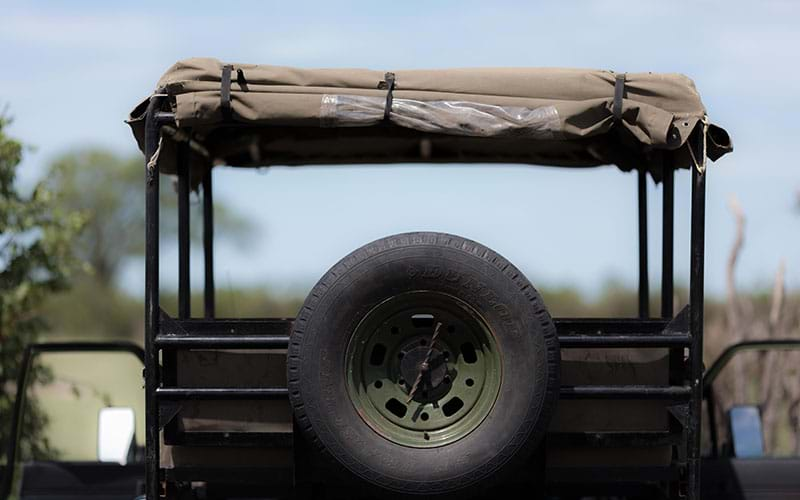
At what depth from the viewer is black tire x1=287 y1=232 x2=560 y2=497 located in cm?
412

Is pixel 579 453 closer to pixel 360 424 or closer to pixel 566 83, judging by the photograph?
pixel 360 424

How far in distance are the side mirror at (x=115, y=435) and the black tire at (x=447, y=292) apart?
6.21ft

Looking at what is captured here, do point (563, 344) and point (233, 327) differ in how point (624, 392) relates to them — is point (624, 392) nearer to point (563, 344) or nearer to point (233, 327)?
point (563, 344)

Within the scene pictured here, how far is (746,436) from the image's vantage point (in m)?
5.82

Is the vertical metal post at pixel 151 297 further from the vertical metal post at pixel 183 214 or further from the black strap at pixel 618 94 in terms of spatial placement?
the black strap at pixel 618 94

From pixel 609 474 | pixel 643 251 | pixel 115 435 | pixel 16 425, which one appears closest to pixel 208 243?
pixel 115 435

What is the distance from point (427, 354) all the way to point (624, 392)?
0.71m

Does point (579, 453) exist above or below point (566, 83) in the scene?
below

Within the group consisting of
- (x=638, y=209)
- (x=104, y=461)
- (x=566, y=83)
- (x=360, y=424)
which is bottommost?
(x=104, y=461)

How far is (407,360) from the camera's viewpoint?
4.28m

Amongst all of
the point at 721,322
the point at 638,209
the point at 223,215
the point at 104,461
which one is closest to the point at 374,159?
the point at 638,209

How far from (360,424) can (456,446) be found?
12.3 inches

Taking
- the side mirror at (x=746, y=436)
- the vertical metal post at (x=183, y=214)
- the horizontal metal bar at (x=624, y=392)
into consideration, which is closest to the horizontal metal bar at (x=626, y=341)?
the horizontal metal bar at (x=624, y=392)

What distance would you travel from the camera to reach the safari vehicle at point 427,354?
4.14 metres
